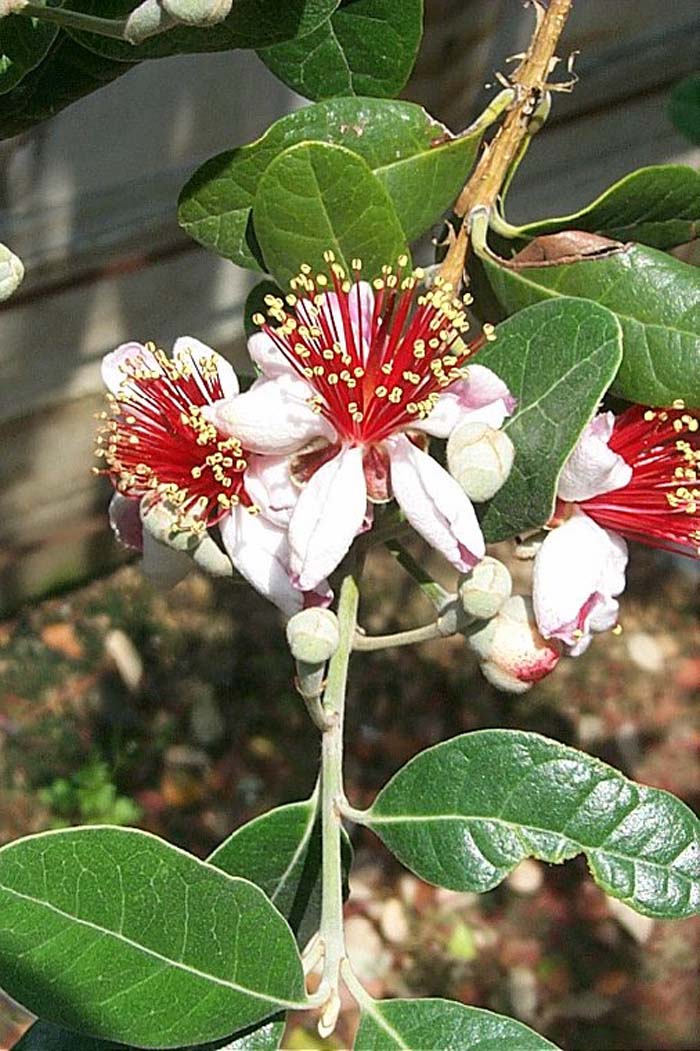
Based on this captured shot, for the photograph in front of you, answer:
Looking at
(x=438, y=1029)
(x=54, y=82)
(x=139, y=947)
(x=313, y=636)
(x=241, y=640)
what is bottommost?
(x=241, y=640)

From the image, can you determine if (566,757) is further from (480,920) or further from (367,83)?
(480,920)

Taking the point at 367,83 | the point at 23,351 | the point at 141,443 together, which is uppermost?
the point at 367,83

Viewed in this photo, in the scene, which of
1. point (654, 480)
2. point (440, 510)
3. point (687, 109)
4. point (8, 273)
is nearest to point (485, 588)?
point (440, 510)

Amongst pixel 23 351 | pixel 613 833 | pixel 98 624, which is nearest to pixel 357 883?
pixel 98 624

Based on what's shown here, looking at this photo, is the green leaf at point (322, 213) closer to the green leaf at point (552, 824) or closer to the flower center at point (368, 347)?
the flower center at point (368, 347)

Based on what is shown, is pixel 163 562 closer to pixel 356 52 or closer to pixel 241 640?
pixel 356 52

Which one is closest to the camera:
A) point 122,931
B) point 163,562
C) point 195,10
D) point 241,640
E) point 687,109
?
point 195,10

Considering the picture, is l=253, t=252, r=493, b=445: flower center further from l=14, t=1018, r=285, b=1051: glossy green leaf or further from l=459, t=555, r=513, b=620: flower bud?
l=14, t=1018, r=285, b=1051: glossy green leaf
